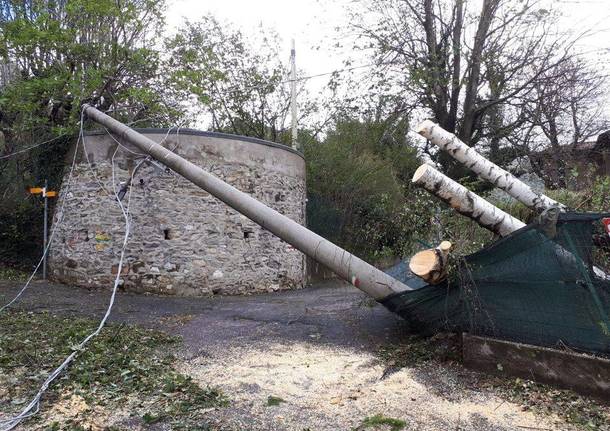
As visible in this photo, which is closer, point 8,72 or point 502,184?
point 502,184

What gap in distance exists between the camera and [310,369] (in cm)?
454

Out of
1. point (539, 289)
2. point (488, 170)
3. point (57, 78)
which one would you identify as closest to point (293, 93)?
point (57, 78)

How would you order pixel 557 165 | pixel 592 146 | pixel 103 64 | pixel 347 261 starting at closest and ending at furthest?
pixel 347 261
pixel 103 64
pixel 557 165
pixel 592 146

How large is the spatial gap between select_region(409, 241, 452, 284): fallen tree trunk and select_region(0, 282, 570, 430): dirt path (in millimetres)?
828

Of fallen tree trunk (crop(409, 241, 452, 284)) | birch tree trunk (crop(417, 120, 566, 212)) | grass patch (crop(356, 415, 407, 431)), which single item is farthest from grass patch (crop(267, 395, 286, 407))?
birch tree trunk (crop(417, 120, 566, 212))

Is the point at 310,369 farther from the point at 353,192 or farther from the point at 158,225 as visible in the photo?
the point at 353,192

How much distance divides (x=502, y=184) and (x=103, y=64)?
8.82m

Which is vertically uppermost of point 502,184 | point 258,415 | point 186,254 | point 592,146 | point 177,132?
point 592,146

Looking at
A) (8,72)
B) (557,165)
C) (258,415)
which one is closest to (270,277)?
(258,415)

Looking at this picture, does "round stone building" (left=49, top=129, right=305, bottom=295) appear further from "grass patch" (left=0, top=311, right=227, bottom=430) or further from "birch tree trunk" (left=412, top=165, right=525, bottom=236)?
"birch tree trunk" (left=412, top=165, right=525, bottom=236)

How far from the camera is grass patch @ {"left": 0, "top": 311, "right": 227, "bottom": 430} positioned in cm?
354

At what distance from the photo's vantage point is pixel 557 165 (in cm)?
1467

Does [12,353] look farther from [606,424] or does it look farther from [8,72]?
[8,72]

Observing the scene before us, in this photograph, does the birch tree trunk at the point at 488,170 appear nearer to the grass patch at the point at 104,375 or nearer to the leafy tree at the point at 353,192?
the grass patch at the point at 104,375
